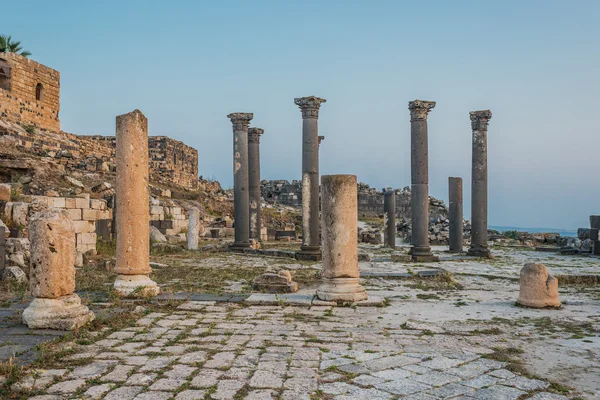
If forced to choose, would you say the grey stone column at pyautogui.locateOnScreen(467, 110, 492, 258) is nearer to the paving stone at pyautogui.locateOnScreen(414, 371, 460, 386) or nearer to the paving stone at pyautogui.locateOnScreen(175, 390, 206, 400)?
the paving stone at pyautogui.locateOnScreen(414, 371, 460, 386)

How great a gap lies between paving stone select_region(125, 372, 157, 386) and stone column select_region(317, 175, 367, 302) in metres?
4.74

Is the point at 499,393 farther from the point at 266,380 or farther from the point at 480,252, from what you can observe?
the point at 480,252

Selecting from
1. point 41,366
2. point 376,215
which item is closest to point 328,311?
point 41,366

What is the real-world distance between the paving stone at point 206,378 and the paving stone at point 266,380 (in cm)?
33

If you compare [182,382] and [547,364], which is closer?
[182,382]

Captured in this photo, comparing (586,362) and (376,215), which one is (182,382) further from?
(376,215)

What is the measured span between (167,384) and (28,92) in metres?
30.6

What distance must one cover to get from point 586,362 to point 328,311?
152 inches

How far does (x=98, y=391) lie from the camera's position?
4.70m

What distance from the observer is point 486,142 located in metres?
20.6

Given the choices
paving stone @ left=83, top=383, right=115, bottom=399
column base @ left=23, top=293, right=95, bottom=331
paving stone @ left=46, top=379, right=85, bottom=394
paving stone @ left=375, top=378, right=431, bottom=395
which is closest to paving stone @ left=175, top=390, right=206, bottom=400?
paving stone @ left=83, top=383, right=115, bottom=399

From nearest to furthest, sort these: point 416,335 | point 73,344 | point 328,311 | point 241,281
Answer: point 73,344 → point 416,335 → point 328,311 → point 241,281

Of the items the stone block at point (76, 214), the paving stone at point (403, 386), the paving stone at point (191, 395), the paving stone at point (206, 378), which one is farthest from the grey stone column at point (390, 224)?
the paving stone at point (191, 395)

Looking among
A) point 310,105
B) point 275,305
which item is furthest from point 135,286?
point 310,105
